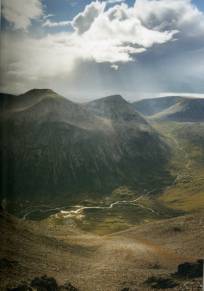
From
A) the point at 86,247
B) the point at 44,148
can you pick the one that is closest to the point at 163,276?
the point at 86,247

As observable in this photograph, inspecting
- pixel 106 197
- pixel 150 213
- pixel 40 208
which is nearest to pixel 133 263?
pixel 150 213

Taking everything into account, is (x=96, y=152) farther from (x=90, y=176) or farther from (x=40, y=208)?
(x=40, y=208)

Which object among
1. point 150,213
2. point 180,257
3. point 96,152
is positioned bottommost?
point 150,213

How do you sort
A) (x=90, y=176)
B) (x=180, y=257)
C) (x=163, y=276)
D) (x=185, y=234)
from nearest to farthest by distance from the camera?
1. (x=163, y=276)
2. (x=180, y=257)
3. (x=185, y=234)
4. (x=90, y=176)

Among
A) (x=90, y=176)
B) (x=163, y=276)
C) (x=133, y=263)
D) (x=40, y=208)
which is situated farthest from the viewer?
(x=90, y=176)

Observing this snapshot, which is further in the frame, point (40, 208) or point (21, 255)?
point (40, 208)

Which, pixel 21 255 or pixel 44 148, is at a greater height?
pixel 44 148
